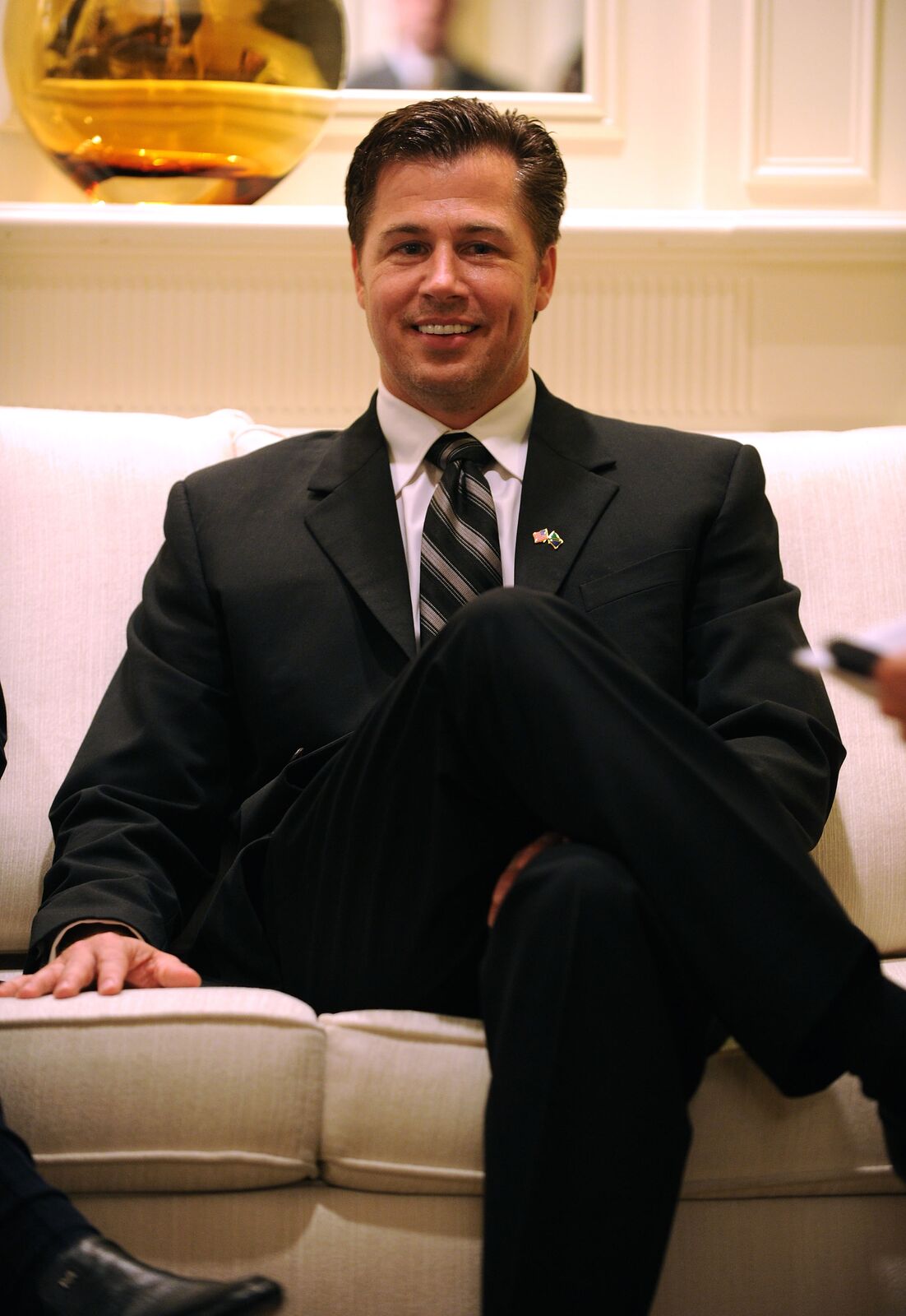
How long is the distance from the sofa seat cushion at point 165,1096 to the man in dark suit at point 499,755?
0.08 m

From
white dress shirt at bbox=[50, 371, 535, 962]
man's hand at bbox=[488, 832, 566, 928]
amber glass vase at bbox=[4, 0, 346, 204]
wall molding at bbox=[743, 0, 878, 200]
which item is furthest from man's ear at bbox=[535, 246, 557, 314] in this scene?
man's hand at bbox=[488, 832, 566, 928]

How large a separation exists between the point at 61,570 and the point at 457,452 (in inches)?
20.1

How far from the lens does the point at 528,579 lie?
1.55 m

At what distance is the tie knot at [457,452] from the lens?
1644mm

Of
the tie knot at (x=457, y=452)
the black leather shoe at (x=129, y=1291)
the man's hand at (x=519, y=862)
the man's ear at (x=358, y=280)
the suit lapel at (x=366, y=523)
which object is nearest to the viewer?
the black leather shoe at (x=129, y=1291)

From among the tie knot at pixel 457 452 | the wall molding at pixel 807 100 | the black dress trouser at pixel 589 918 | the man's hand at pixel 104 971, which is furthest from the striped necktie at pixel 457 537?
the wall molding at pixel 807 100

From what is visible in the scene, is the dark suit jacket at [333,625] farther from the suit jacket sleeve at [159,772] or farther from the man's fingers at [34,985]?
the man's fingers at [34,985]

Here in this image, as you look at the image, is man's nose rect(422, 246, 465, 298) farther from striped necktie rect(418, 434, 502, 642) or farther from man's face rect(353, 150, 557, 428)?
striped necktie rect(418, 434, 502, 642)

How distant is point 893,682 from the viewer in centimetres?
90

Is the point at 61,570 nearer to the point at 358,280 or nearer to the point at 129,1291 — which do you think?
the point at 358,280

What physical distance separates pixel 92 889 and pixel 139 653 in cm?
33

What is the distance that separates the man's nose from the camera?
1.64 metres

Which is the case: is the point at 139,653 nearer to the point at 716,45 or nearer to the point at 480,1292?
the point at 480,1292

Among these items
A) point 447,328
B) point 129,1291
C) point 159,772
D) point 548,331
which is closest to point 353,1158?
point 129,1291
